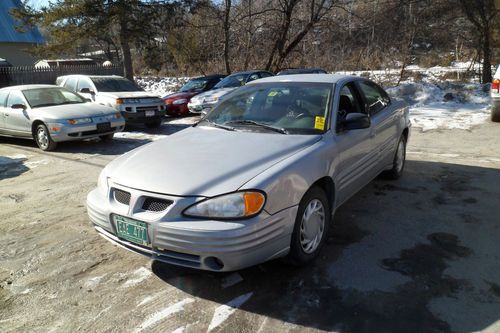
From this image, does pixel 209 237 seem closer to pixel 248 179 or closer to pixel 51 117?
pixel 248 179

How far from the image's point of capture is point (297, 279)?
327 cm

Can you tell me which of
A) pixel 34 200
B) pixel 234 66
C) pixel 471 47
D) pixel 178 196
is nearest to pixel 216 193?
pixel 178 196

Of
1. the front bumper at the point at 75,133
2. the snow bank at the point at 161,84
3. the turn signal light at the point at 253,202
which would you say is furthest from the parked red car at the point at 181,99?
the turn signal light at the point at 253,202

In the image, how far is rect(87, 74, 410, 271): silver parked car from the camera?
9.16 feet

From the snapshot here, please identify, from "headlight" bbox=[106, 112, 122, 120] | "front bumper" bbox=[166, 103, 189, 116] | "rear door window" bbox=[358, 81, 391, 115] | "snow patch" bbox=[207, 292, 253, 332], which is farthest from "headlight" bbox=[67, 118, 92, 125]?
"snow patch" bbox=[207, 292, 253, 332]

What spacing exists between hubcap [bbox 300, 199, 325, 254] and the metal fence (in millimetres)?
18634

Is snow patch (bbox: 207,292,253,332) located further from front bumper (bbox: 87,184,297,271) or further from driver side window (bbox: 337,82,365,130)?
driver side window (bbox: 337,82,365,130)

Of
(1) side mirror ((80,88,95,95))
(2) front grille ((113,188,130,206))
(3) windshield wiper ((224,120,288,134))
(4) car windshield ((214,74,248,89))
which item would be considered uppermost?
(4) car windshield ((214,74,248,89))

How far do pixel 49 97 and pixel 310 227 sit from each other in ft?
26.7

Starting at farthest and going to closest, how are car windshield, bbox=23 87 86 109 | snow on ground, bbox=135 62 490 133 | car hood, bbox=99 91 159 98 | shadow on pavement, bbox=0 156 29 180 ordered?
car hood, bbox=99 91 159 98
snow on ground, bbox=135 62 490 133
car windshield, bbox=23 87 86 109
shadow on pavement, bbox=0 156 29 180

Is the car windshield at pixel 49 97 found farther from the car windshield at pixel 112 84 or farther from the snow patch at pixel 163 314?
the snow patch at pixel 163 314

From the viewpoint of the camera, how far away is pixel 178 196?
2852 millimetres

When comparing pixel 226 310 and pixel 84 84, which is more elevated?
pixel 84 84

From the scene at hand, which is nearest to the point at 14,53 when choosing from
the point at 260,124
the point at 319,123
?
the point at 260,124
